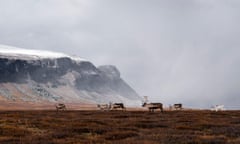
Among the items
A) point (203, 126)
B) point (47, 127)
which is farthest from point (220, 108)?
point (47, 127)

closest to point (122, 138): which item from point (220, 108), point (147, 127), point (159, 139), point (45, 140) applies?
point (159, 139)

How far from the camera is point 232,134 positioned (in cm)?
2547

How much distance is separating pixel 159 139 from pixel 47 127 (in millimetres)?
12146

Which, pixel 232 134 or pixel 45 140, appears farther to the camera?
pixel 232 134

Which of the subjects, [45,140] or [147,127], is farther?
[147,127]

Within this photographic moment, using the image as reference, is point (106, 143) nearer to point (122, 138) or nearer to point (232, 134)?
point (122, 138)

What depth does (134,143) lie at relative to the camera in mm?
20750

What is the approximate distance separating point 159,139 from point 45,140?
6180mm

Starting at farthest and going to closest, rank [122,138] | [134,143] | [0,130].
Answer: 1. [0,130]
2. [122,138]
3. [134,143]

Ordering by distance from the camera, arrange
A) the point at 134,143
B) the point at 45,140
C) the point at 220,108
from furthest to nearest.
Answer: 1. the point at 220,108
2. the point at 45,140
3. the point at 134,143

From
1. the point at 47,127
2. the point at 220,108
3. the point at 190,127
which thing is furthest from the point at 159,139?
the point at 220,108

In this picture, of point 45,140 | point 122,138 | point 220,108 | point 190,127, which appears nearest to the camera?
point 45,140

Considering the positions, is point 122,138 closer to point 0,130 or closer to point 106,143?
point 106,143

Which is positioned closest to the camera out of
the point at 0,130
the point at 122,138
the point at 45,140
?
the point at 45,140
